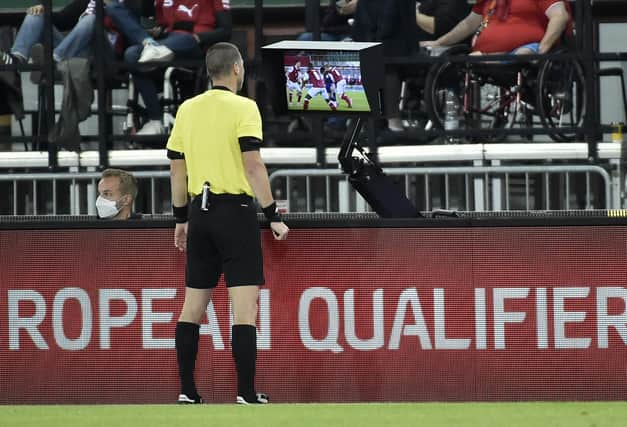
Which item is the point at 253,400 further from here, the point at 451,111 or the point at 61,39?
the point at 61,39

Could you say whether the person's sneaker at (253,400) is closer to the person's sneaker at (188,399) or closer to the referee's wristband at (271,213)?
the person's sneaker at (188,399)

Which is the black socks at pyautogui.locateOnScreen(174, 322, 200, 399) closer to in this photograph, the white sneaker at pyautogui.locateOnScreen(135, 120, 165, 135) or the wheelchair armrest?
the white sneaker at pyautogui.locateOnScreen(135, 120, 165, 135)

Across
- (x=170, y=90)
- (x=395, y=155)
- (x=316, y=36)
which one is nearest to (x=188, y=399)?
(x=395, y=155)

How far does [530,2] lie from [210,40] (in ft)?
7.54

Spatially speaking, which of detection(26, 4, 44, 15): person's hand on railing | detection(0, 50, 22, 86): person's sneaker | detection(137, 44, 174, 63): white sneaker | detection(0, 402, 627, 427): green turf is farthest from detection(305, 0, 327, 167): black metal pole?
detection(0, 402, 627, 427): green turf

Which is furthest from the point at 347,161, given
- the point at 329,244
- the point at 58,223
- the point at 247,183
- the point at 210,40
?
the point at 210,40

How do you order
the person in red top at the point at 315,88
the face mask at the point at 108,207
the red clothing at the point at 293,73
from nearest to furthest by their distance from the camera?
the person in red top at the point at 315,88 < the red clothing at the point at 293,73 < the face mask at the point at 108,207

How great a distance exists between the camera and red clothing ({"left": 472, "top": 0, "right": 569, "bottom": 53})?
11.5 m

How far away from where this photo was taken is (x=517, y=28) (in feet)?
37.8

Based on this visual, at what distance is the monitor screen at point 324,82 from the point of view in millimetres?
9469

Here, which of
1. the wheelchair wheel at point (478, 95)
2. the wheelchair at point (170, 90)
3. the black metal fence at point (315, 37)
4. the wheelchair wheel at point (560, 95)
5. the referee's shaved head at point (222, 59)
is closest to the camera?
the referee's shaved head at point (222, 59)

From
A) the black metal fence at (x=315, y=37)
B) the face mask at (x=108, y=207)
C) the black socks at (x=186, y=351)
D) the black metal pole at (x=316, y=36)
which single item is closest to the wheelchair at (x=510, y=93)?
the black metal fence at (x=315, y=37)

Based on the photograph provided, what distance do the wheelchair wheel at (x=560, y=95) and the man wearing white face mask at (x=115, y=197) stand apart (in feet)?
9.98

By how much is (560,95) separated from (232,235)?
3660mm
